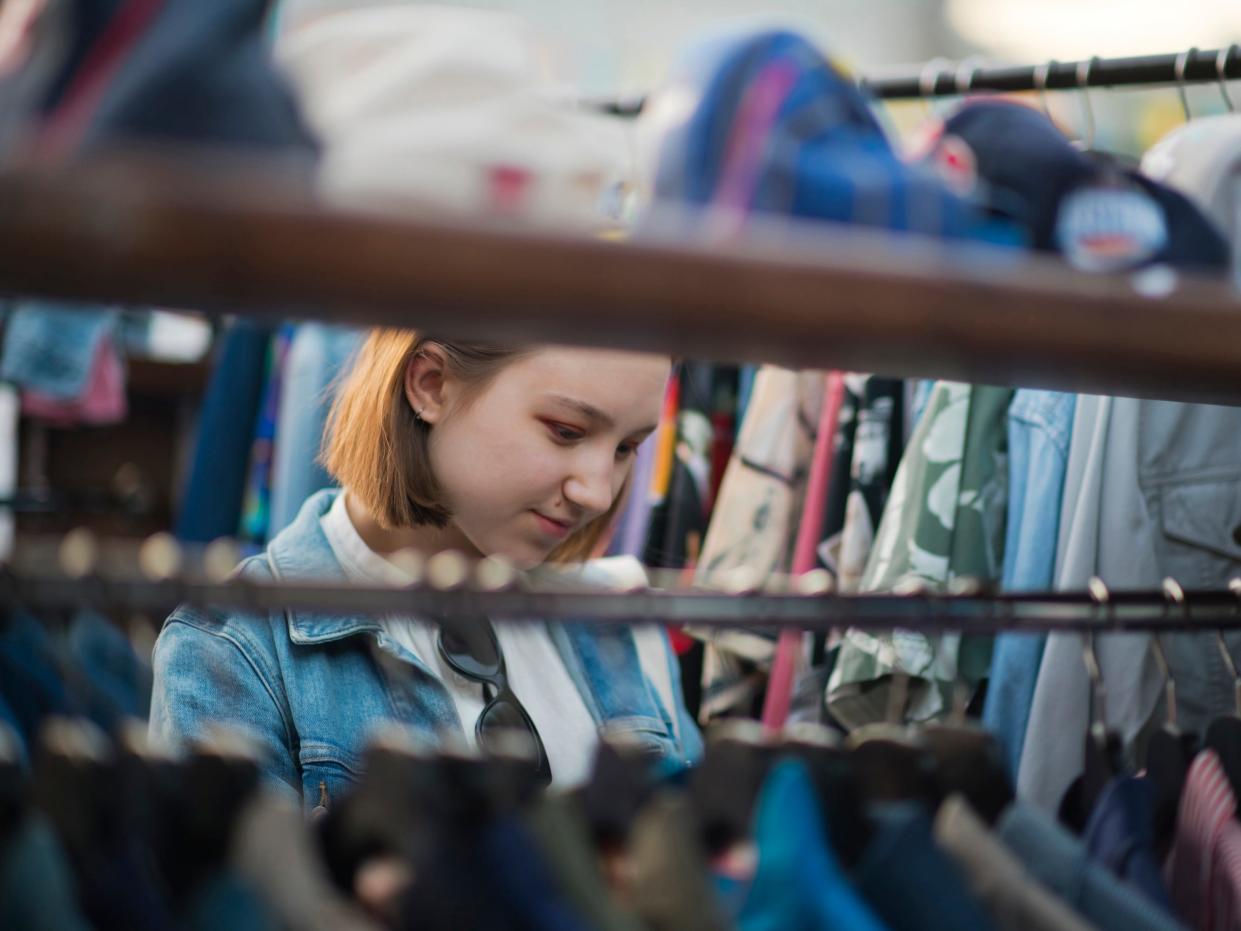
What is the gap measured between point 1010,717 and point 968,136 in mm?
788

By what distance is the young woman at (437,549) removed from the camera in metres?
1.16

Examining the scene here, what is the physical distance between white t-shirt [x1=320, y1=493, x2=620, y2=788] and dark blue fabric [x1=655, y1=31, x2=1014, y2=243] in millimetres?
682

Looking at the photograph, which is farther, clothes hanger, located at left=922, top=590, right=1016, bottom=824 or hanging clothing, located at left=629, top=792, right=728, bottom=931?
clothes hanger, located at left=922, top=590, right=1016, bottom=824

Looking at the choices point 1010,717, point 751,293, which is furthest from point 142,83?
point 1010,717

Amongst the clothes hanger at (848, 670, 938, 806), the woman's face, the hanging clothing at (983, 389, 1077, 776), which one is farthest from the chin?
the clothes hanger at (848, 670, 938, 806)

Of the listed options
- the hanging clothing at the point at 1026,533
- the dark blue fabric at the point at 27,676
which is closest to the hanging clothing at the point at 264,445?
the hanging clothing at the point at 1026,533

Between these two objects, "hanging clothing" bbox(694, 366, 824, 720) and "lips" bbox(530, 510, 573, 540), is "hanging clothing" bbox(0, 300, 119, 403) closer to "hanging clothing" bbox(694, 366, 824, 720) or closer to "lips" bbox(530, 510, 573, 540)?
"hanging clothing" bbox(694, 366, 824, 720)

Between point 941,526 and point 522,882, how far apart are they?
0.98 m

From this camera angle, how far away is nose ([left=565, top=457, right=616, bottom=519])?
1.31 metres

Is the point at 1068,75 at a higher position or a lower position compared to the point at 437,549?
higher

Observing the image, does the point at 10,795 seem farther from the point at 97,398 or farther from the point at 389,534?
the point at 97,398

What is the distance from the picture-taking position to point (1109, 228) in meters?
0.72

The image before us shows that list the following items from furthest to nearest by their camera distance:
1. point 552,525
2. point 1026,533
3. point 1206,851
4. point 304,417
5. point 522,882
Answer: point 304,417 < point 1026,533 < point 552,525 < point 1206,851 < point 522,882

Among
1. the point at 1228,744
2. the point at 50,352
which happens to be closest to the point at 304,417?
→ the point at 50,352
